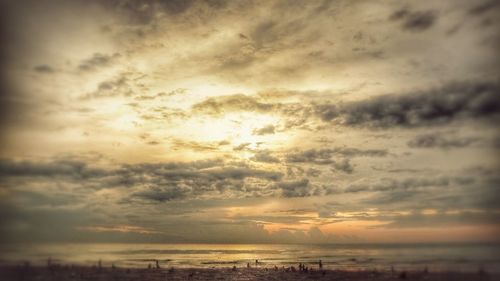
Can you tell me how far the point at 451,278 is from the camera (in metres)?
16.1

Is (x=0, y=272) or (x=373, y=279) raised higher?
(x=0, y=272)

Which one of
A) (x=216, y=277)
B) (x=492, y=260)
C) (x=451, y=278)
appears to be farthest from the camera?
(x=216, y=277)

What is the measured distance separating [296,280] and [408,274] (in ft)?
16.8

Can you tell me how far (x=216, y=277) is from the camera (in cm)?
1958

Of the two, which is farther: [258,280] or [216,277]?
[216,277]

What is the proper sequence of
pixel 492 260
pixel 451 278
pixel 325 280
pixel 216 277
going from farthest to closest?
pixel 216 277 < pixel 325 280 < pixel 451 278 < pixel 492 260

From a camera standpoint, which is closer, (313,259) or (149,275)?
(149,275)

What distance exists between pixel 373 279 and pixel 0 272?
566 inches

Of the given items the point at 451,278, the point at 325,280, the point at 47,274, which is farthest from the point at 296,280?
the point at 47,274

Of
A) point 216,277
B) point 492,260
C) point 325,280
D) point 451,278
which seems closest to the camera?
point 492,260

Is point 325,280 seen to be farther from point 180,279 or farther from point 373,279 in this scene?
point 180,279

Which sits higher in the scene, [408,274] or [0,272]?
[0,272]

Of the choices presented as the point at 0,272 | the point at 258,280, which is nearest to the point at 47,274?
the point at 0,272

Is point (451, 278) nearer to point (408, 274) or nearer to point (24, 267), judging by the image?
point (408, 274)
